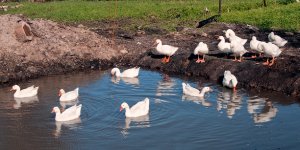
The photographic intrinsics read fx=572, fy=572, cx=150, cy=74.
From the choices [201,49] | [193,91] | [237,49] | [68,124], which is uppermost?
[237,49]

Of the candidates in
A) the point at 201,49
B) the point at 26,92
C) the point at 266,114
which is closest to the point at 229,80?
the point at 201,49

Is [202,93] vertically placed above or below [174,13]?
below

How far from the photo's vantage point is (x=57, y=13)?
34.0 metres

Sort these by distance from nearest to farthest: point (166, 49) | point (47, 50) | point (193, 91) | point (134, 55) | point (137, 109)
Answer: point (137, 109) < point (193, 91) < point (166, 49) < point (47, 50) < point (134, 55)

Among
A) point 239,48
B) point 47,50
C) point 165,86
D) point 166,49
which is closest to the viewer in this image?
point 165,86

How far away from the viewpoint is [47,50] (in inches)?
893

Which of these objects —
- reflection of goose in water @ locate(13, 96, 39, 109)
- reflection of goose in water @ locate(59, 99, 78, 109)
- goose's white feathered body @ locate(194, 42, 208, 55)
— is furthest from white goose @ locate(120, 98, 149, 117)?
goose's white feathered body @ locate(194, 42, 208, 55)

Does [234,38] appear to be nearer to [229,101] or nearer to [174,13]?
[229,101]

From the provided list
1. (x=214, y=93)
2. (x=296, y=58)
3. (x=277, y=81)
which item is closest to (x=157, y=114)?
(x=214, y=93)

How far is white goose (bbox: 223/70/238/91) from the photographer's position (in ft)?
60.2

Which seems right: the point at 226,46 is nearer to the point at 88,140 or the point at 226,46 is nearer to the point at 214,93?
the point at 214,93

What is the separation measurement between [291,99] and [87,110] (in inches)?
240

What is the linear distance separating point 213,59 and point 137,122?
721cm

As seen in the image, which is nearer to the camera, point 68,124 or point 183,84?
point 68,124
